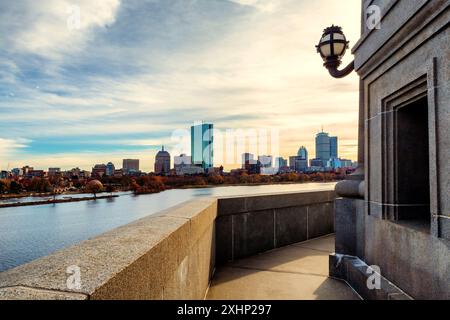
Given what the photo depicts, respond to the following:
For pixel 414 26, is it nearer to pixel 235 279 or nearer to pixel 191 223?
pixel 191 223

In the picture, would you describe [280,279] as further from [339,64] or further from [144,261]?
[339,64]

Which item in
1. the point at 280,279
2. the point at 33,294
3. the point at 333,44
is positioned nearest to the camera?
the point at 33,294

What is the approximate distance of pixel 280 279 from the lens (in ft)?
16.2

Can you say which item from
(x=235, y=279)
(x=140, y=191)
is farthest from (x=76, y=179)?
(x=235, y=279)

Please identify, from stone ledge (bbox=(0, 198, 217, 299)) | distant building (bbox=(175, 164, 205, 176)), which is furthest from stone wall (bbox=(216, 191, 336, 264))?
distant building (bbox=(175, 164, 205, 176))

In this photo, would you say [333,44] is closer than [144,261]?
No

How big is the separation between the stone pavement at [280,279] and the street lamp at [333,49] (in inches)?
130

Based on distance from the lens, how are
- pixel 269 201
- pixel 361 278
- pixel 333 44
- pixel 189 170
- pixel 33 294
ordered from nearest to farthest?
pixel 33 294, pixel 361 278, pixel 333 44, pixel 269 201, pixel 189 170

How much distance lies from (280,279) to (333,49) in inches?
150

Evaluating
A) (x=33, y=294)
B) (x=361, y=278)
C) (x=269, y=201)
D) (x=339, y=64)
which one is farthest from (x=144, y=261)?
(x=339, y=64)

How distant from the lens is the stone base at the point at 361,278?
11.8 ft

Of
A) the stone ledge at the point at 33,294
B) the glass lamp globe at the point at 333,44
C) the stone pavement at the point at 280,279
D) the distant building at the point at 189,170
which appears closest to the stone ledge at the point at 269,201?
the stone pavement at the point at 280,279

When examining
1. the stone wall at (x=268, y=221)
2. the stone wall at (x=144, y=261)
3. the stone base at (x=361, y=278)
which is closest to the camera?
the stone wall at (x=144, y=261)

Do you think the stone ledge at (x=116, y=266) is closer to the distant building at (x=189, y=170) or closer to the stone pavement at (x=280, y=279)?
the stone pavement at (x=280, y=279)
